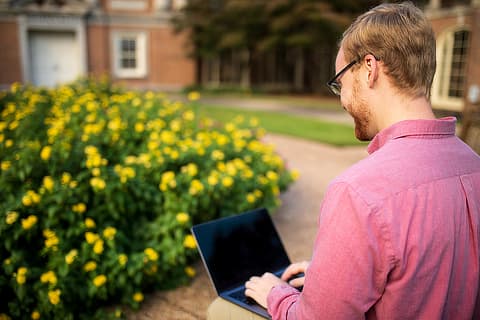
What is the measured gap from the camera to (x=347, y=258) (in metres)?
1.11

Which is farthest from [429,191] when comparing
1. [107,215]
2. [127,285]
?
[107,215]

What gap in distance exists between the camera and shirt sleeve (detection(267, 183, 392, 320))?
1099 mm

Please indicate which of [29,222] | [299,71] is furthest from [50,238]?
[299,71]

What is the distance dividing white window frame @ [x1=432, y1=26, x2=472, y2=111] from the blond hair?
13820 mm

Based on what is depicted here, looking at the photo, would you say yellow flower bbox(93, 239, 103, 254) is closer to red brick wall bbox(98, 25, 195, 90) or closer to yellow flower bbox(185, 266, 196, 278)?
yellow flower bbox(185, 266, 196, 278)

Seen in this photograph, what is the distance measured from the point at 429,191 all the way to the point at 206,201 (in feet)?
6.75

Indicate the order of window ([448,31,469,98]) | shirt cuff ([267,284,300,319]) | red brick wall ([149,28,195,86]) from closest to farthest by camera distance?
shirt cuff ([267,284,300,319]) < window ([448,31,469,98]) < red brick wall ([149,28,195,86])

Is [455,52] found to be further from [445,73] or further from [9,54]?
[9,54]

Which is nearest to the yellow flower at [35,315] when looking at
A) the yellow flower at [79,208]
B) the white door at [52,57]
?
the yellow flower at [79,208]

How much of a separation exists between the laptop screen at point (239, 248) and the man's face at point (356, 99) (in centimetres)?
84

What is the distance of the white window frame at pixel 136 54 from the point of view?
20906mm

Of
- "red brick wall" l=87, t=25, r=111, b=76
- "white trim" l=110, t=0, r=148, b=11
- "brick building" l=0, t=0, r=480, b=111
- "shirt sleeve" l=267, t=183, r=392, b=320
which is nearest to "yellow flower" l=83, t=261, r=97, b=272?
"shirt sleeve" l=267, t=183, r=392, b=320

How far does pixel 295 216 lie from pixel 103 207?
6.67ft

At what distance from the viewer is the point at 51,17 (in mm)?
19125
